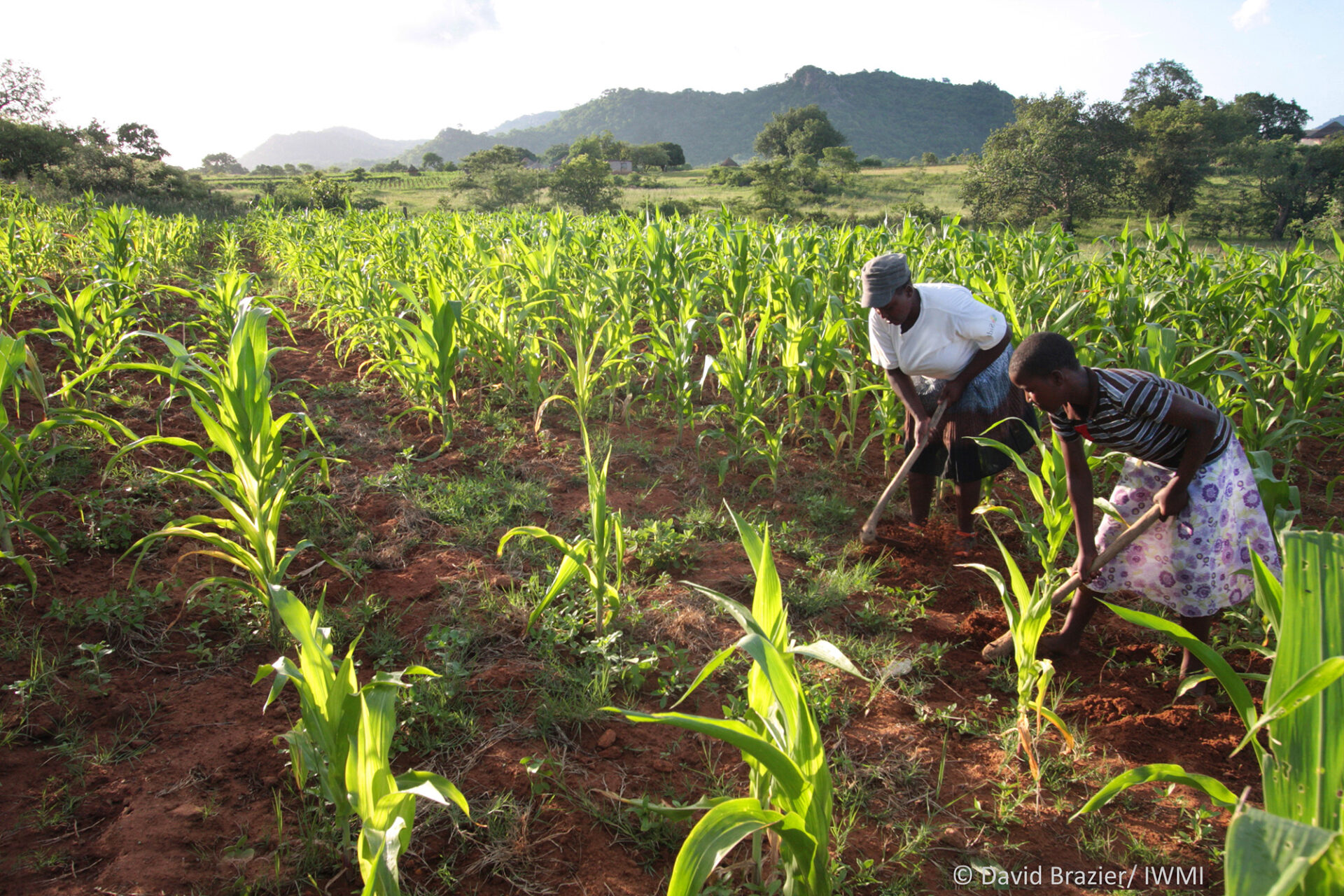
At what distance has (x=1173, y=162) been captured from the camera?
3231 centimetres

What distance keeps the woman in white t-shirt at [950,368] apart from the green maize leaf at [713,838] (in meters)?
2.06

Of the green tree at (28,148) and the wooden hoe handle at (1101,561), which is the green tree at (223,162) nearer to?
the green tree at (28,148)

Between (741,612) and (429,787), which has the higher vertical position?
(741,612)

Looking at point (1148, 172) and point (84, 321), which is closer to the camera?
point (84, 321)

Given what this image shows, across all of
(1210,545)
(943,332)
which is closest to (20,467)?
(943,332)

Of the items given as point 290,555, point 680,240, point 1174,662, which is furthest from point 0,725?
point 680,240

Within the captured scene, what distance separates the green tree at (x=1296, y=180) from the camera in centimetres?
2917

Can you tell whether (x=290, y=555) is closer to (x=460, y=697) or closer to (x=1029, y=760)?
(x=460, y=697)

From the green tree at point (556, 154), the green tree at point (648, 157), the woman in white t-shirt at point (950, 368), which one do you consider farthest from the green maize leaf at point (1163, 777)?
the green tree at point (556, 154)

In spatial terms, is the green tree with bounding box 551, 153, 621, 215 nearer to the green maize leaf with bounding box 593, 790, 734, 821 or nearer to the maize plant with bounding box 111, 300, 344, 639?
the maize plant with bounding box 111, 300, 344, 639

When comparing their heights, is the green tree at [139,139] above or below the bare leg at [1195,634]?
above

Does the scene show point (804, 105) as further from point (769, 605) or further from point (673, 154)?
point (769, 605)

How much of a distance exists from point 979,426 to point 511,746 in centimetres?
223

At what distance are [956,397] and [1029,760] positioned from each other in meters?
1.53
